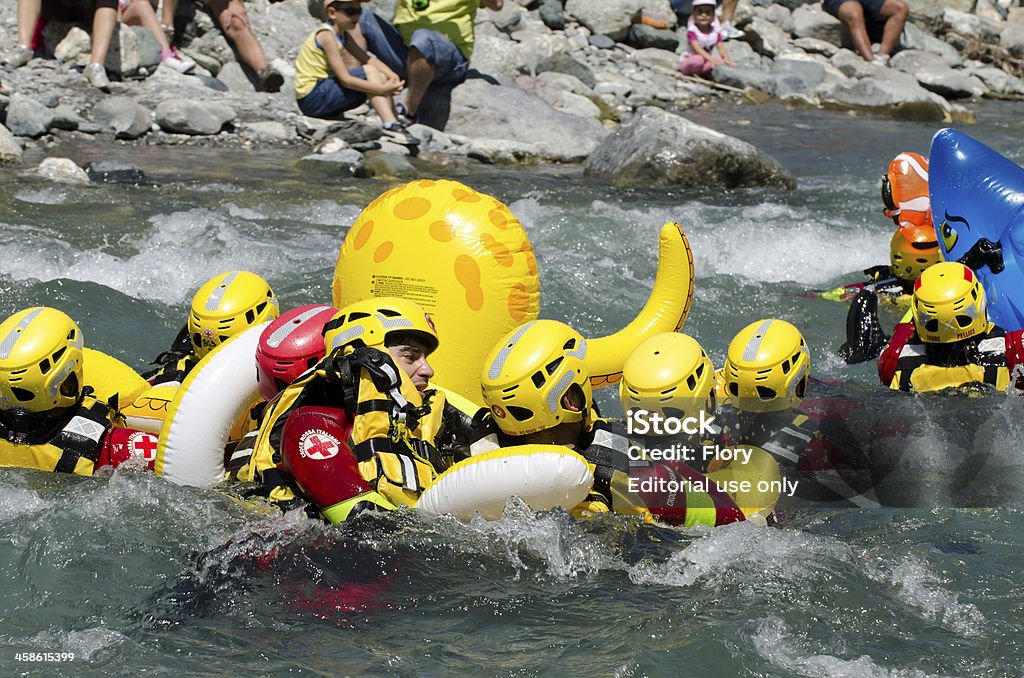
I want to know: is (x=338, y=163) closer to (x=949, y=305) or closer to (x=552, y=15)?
(x=949, y=305)

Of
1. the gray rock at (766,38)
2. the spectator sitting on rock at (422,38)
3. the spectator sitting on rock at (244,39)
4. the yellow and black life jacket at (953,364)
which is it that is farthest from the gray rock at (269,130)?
the gray rock at (766,38)

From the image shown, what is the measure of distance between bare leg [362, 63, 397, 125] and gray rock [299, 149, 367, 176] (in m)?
1.18

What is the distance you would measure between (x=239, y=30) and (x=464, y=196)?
9.76 meters

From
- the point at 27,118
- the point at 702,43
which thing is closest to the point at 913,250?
the point at 27,118

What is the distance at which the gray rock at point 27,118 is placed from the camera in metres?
12.6

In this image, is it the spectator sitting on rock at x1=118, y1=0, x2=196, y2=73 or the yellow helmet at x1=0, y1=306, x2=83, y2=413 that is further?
the spectator sitting on rock at x1=118, y1=0, x2=196, y2=73

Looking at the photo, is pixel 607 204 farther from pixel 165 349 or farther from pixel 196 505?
pixel 196 505

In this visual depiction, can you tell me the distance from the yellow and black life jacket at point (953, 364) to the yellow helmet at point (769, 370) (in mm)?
1650

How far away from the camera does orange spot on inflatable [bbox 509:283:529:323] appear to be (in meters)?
5.91

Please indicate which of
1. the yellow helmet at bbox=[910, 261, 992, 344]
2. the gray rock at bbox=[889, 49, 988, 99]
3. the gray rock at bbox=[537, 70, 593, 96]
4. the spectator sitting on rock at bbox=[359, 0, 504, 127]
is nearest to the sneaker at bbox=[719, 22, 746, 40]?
the gray rock at bbox=[889, 49, 988, 99]

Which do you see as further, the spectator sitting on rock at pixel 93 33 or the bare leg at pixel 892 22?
the bare leg at pixel 892 22

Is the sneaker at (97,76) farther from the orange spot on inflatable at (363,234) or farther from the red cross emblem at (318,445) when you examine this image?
the red cross emblem at (318,445)

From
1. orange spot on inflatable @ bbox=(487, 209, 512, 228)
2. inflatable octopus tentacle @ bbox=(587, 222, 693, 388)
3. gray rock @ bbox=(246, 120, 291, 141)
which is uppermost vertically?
orange spot on inflatable @ bbox=(487, 209, 512, 228)

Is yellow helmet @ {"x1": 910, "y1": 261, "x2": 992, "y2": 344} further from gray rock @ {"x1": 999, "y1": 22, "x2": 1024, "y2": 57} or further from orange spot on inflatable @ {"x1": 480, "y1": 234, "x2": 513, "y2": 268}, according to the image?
gray rock @ {"x1": 999, "y1": 22, "x2": 1024, "y2": 57}
